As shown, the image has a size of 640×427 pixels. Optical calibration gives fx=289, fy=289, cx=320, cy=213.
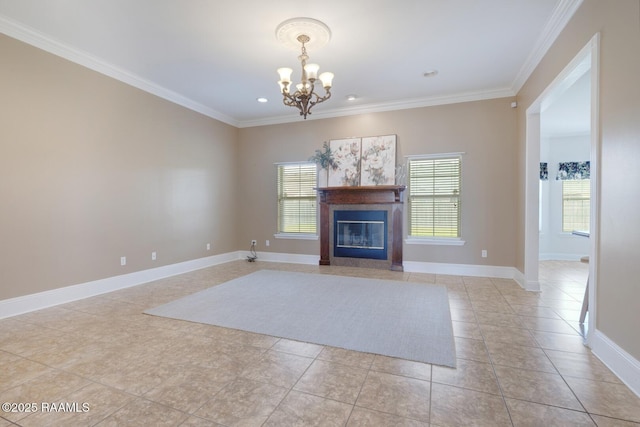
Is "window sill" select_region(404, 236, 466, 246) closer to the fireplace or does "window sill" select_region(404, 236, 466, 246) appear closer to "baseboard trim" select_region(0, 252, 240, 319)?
the fireplace

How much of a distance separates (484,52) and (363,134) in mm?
2397

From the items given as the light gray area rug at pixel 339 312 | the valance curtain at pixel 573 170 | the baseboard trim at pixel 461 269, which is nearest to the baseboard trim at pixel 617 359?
the light gray area rug at pixel 339 312

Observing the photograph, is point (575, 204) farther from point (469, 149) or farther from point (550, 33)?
point (550, 33)

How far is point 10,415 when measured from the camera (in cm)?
161

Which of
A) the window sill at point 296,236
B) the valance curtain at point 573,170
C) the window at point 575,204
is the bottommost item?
the window sill at point 296,236

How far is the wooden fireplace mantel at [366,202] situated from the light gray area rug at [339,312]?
109cm

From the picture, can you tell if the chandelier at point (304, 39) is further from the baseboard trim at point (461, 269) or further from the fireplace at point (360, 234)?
the baseboard trim at point (461, 269)

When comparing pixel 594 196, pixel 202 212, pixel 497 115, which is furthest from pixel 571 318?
pixel 202 212

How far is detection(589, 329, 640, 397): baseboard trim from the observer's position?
179cm

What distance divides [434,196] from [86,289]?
A: 5476 millimetres

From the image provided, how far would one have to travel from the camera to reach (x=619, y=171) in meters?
1.98

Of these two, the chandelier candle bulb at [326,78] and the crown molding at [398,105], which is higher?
the crown molding at [398,105]

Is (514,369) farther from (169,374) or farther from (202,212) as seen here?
(202,212)

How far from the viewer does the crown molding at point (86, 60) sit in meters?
3.05
